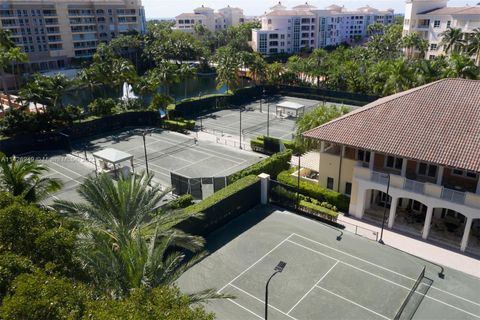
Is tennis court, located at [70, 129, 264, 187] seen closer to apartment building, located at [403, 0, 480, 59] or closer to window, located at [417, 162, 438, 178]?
window, located at [417, 162, 438, 178]

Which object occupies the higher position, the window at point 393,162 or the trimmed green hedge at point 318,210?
the window at point 393,162

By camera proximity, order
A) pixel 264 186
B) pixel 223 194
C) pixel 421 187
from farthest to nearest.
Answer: pixel 264 186, pixel 223 194, pixel 421 187

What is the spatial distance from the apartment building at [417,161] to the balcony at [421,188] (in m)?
0.06

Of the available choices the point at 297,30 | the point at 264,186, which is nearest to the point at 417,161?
the point at 264,186

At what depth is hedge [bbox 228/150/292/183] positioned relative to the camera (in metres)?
33.5

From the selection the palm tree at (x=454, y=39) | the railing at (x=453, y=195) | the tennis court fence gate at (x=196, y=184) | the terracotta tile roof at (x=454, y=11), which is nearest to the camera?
the railing at (x=453, y=195)

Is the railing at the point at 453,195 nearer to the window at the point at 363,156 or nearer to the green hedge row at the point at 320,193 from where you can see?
the window at the point at 363,156

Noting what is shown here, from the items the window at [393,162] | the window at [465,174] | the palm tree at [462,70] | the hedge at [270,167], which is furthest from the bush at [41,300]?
the palm tree at [462,70]

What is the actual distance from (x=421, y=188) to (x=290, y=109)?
110 ft

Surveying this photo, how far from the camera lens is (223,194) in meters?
28.9

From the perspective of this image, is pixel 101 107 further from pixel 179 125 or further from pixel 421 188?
pixel 421 188

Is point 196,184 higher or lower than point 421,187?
lower

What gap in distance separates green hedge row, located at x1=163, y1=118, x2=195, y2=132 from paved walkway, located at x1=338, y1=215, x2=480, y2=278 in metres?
31.8

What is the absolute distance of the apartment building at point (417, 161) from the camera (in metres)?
25.4
